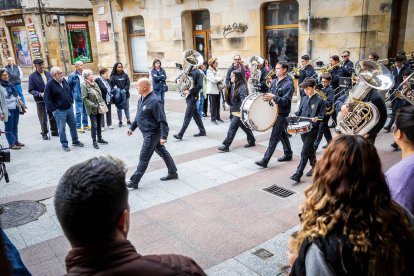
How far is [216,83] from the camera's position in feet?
34.6

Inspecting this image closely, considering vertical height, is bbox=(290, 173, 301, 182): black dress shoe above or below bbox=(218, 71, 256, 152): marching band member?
below

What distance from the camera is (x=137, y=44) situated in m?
19.0

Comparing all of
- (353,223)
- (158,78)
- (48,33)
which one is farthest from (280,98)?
(48,33)

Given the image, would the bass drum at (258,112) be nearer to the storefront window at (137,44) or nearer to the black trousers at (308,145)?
the black trousers at (308,145)

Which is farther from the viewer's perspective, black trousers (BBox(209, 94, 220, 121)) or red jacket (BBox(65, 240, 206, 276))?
black trousers (BBox(209, 94, 220, 121))

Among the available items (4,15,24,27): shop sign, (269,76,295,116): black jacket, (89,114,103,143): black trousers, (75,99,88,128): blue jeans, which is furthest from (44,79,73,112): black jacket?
(4,15,24,27): shop sign

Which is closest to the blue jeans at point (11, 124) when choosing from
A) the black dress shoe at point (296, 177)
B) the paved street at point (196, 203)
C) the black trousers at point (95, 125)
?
the paved street at point (196, 203)

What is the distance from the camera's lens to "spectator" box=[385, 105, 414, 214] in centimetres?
247

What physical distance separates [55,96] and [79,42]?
16.6 metres

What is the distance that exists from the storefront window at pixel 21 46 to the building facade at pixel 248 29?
6.17 m

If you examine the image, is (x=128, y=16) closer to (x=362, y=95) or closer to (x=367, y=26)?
(x=367, y=26)

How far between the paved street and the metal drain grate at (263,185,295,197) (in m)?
0.11

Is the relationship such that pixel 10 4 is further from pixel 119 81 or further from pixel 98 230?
pixel 98 230

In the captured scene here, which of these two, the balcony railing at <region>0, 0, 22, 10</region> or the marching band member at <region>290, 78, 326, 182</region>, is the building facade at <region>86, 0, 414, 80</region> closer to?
the balcony railing at <region>0, 0, 22, 10</region>
